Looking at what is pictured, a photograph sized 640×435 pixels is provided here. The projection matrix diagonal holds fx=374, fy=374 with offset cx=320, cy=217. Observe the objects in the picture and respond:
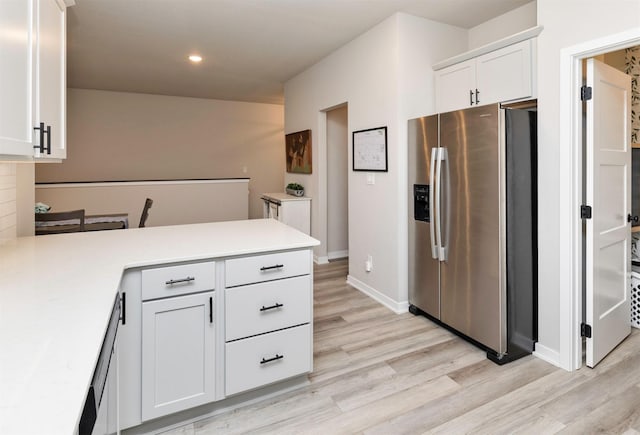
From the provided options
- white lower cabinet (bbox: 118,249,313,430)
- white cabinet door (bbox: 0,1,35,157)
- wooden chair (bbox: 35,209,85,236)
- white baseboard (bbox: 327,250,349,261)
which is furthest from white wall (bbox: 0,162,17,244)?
white baseboard (bbox: 327,250,349,261)

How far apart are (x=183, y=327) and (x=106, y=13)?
2.90 meters

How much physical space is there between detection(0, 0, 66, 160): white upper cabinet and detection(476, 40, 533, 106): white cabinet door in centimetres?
280

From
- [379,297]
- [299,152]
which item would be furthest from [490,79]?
[299,152]

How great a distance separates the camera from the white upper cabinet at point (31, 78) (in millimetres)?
1265

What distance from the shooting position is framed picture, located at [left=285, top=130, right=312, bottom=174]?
5.07m

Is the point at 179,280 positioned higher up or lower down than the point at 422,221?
lower down

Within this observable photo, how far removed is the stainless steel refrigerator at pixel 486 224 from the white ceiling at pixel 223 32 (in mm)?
1102

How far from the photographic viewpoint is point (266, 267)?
1947 millimetres

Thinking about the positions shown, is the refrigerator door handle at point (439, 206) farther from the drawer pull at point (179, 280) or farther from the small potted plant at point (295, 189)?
the small potted plant at point (295, 189)

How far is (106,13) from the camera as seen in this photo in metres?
3.19

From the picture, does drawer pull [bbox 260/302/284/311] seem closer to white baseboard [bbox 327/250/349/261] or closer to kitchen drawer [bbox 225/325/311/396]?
kitchen drawer [bbox 225/325/311/396]

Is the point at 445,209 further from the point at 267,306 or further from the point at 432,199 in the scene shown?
the point at 267,306

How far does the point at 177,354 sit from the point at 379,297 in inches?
87.4

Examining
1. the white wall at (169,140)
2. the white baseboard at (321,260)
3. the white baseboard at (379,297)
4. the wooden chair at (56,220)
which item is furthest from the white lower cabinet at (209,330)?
the white wall at (169,140)
